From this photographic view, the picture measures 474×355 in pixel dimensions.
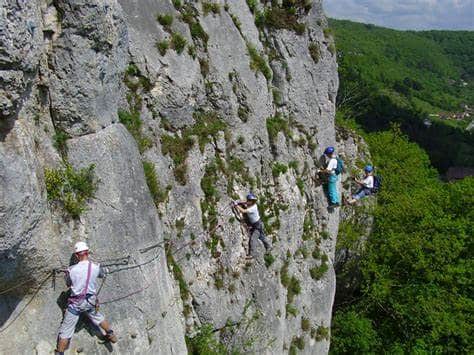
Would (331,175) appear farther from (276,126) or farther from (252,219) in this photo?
(252,219)

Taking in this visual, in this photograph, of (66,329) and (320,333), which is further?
(320,333)

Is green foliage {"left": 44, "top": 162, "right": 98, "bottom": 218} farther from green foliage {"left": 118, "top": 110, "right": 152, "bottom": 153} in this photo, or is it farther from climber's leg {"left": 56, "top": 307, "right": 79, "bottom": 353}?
green foliage {"left": 118, "top": 110, "right": 152, "bottom": 153}

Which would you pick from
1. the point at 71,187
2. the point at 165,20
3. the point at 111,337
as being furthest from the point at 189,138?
the point at 111,337

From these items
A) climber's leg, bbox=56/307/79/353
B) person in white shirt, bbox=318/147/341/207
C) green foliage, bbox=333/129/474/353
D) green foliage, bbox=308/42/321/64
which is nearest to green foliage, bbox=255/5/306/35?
green foliage, bbox=308/42/321/64

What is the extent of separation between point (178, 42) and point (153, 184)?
4860mm

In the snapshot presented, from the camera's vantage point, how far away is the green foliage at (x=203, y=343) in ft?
42.4

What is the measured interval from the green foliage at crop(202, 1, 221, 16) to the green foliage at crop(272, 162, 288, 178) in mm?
5943

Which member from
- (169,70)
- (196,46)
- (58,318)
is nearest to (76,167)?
(58,318)

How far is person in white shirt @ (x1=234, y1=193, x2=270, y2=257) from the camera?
1503 cm

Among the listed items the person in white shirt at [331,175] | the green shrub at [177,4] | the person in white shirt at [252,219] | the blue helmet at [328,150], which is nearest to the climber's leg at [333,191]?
the person in white shirt at [331,175]

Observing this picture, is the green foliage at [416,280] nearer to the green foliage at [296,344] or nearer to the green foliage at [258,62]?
the green foliage at [296,344]

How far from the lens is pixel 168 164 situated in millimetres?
13102

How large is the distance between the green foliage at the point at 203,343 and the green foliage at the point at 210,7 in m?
10.4

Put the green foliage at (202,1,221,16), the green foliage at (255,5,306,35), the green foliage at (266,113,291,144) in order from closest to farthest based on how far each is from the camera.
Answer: the green foliage at (202,1,221,16) → the green foliage at (266,113,291,144) → the green foliage at (255,5,306,35)
